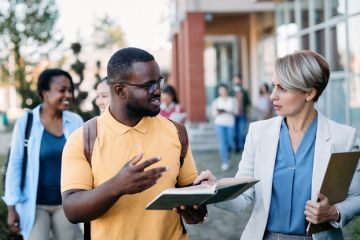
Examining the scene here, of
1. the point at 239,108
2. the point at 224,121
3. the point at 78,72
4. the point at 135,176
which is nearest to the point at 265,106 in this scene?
the point at 239,108

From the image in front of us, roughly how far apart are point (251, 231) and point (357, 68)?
7.11 m

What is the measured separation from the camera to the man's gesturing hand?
7.41 feet

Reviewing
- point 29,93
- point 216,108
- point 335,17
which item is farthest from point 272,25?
point 29,93

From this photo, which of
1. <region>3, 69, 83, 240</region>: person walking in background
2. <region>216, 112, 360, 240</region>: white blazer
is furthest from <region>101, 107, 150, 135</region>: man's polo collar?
<region>3, 69, 83, 240</region>: person walking in background

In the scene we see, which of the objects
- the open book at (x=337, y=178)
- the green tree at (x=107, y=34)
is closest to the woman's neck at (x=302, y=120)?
the open book at (x=337, y=178)

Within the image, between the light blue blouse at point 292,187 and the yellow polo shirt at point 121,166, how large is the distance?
64cm

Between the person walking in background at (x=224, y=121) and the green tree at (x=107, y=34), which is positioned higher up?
the green tree at (x=107, y=34)

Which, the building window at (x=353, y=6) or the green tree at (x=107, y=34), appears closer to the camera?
the building window at (x=353, y=6)

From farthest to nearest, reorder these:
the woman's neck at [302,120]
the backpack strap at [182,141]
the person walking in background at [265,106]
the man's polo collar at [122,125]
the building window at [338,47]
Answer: the person walking in background at [265,106]
the building window at [338,47]
the woman's neck at [302,120]
the backpack strap at [182,141]
the man's polo collar at [122,125]

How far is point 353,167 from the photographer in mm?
2836

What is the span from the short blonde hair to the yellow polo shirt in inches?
28.7

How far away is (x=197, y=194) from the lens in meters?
2.39

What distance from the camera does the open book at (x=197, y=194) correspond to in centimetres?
233

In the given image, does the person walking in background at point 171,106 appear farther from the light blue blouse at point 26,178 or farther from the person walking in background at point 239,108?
the light blue blouse at point 26,178
